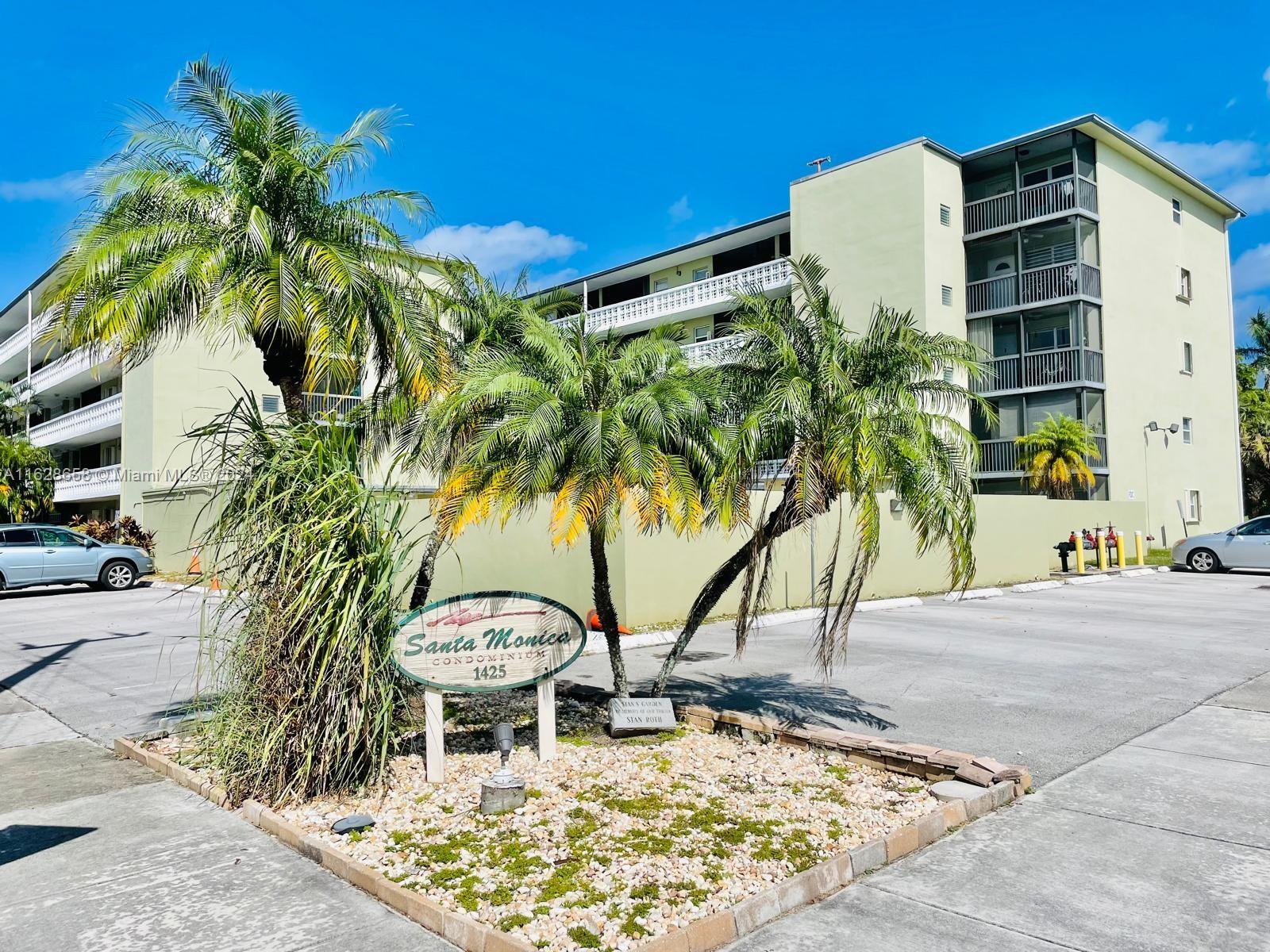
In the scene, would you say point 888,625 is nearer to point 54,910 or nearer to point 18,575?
point 54,910

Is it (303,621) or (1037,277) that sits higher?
(1037,277)

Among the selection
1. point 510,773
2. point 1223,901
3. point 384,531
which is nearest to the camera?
point 1223,901

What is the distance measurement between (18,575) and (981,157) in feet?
96.5

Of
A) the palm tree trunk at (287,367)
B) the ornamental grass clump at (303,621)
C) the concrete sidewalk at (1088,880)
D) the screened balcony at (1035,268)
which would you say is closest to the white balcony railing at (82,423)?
the palm tree trunk at (287,367)

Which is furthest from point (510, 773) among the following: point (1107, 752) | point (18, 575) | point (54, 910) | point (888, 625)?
point (18, 575)

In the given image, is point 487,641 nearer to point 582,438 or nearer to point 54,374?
point 582,438

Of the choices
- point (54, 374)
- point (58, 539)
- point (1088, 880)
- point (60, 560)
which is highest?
point (54, 374)

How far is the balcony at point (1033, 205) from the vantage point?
94.6 feet

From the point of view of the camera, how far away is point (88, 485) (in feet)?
109

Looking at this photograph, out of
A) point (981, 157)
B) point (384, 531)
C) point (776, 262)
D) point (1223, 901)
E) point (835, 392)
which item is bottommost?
point (1223, 901)

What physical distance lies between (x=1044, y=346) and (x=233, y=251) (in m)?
27.7

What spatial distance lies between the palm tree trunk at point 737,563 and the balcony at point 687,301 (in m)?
21.6

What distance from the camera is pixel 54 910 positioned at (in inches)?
181

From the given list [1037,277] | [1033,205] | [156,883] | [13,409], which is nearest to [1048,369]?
[1037,277]
